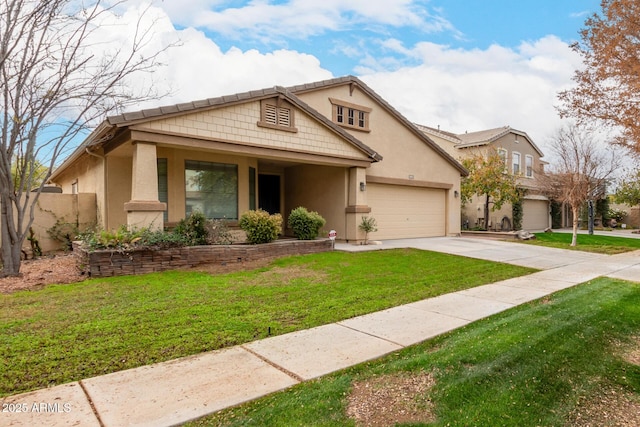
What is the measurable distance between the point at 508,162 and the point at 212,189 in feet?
67.2

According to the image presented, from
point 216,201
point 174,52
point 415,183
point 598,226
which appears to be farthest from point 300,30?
point 598,226

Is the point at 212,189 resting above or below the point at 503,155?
below

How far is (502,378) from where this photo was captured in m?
3.46

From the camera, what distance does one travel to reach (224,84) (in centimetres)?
1504

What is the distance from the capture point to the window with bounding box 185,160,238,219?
38.1 feet

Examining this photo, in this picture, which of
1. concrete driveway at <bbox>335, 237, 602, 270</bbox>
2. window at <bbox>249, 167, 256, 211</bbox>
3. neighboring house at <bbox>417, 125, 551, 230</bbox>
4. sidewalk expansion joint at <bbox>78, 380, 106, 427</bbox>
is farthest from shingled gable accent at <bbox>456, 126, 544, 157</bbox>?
sidewalk expansion joint at <bbox>78, 380, 106, 427</bbox>

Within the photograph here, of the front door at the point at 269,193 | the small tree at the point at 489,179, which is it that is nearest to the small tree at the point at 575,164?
the small tree at the point at 489,179

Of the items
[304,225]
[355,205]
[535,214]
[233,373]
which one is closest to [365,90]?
[355,205]

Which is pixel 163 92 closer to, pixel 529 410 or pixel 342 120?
pixel 342 120

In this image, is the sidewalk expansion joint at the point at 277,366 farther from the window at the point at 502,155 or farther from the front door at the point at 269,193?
the window at the point at 502,155

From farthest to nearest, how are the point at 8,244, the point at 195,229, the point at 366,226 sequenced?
the point at 366,226, the point at 195,229, the point at 8,244

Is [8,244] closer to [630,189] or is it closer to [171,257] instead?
[171,257]

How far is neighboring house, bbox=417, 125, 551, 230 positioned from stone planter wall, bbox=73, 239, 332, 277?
15.6 meters

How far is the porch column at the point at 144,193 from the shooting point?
29.4ft
